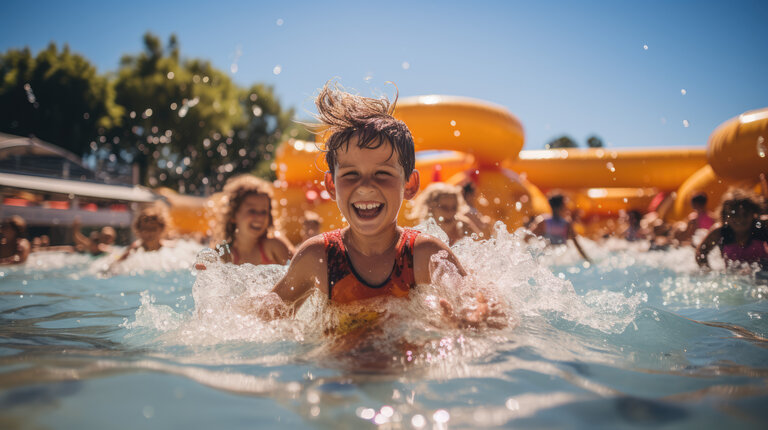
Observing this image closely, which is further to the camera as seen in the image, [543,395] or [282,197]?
[282,197]

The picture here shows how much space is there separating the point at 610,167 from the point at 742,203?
6.21 metres

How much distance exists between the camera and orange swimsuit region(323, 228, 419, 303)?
213cm

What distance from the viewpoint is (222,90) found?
82.0 ft

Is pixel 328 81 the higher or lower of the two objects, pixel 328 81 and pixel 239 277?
the higher

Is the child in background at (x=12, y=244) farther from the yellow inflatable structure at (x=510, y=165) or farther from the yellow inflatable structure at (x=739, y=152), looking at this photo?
the yellow inflatable structure at (x=739, y=152)

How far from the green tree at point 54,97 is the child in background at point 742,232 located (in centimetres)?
2295

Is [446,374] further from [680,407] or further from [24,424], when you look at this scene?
[24,424]

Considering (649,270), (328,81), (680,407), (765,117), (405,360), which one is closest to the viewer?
(680,407)

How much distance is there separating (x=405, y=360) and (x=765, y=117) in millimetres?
7854

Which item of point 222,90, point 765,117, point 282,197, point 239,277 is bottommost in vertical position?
point 239,277

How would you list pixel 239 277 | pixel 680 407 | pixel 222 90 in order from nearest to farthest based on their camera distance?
pixel 680 407 < pixel 239 277 < pixel 222 90

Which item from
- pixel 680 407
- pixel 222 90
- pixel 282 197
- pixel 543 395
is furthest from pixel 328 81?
pixel 222 90

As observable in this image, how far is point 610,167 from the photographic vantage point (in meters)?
10.4

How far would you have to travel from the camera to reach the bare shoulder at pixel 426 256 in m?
2.16
